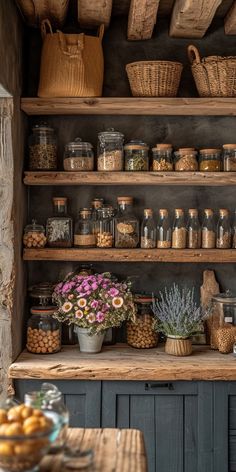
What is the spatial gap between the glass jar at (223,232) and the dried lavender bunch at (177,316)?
0.33m

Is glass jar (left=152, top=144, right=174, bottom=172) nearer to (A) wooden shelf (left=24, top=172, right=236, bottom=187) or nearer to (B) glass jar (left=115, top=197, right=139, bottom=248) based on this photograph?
(A) wooden shelf (left=24, top=172, right=236, bottom=187)

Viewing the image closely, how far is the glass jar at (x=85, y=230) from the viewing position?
11.7ft

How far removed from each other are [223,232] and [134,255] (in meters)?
0.51

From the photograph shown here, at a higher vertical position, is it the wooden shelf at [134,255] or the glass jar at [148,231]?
the glass jar at [148,231]

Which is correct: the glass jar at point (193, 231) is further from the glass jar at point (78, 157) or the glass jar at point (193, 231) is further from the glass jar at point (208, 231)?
the glass jar at point (78, 157)

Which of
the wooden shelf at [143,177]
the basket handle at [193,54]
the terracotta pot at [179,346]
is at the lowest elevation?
the terracotta pot at [179,346]

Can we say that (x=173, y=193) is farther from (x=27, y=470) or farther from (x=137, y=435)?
(x=27, y=470)

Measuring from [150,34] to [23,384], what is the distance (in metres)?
1.99

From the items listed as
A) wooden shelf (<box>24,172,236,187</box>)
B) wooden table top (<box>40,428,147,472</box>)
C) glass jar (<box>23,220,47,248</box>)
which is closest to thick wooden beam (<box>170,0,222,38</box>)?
wooden shelf (<box>24,172,236,187</box>)

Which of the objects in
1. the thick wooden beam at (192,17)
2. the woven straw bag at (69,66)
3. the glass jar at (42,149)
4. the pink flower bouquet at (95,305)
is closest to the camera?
the thick wooden beam at (192,17)

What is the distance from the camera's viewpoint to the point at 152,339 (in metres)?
3.53

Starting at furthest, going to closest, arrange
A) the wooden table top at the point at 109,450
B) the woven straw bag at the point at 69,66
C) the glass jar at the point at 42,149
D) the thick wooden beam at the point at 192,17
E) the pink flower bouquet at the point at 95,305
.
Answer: the glass jar at the point at 42,149 → the woven straw bag at the point at 69,66 → the pink flower bouquet at the point at 95,305 → the thick wooden beam at the point at 192,17 → the wooden table top at the point at 109,450

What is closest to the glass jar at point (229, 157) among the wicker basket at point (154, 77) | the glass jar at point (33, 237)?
the wicker basket at point (154, 77)

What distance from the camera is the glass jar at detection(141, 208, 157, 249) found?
354 centimetres
